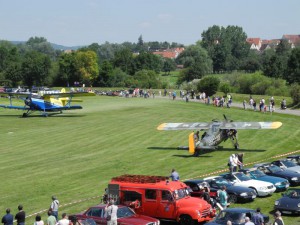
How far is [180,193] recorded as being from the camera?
66.3ft

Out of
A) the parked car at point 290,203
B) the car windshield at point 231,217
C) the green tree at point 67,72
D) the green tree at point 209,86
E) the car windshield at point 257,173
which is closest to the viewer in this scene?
the car windshield at point 231,217

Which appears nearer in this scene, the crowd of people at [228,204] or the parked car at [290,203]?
the crowd of people at [228,204]

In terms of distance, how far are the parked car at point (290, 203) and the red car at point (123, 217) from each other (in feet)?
20.4

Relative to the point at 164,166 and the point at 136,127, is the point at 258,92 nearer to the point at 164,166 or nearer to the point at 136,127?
the point at 136,127

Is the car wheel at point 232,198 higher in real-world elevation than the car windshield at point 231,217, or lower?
lower

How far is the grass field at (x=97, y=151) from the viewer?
27344 mm

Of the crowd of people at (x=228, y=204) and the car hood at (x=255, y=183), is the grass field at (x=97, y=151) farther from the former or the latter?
the crowd of people at (x=228, y=204)

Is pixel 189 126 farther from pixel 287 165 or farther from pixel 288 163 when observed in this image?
pixel 287 165

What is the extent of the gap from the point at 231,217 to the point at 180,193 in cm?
263

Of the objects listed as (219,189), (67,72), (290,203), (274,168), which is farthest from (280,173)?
(67,72)

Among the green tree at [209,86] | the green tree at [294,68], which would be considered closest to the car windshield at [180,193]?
the green tree at [209,86]

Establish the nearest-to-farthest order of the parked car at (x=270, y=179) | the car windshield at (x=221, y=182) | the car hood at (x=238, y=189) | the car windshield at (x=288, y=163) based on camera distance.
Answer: the car hood at (x=238, y=189) → the car windshield at (x=221, y=182) → the parked car at (x=270, y=179) → the car windshield at (x=288, y=163)

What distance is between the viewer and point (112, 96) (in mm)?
102125

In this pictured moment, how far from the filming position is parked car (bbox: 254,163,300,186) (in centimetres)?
2723
